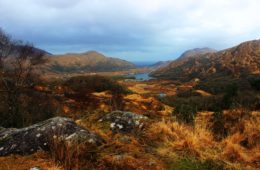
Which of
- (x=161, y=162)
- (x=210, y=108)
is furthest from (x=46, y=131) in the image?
(x=210, y=108)

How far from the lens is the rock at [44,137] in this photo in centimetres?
426

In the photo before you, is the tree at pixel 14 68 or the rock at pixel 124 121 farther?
the tree at pixel 14 68

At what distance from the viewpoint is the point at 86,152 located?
13.3 ft

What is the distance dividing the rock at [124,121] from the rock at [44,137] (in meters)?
1.17

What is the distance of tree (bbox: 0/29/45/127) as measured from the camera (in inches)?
861

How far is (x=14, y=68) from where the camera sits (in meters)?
22.7

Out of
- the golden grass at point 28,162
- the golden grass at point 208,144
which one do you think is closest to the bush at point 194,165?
the golden grass at point 208,144

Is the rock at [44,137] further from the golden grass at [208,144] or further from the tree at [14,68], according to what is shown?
the tree at [14,68]

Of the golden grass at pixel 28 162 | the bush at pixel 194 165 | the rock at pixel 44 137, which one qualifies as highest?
the rock at pixel 44 137

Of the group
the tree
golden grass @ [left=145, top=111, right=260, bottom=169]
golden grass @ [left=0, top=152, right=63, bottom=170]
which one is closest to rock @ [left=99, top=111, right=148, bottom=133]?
golden grass @ [left=145, top=111, right=260, bottom=169]

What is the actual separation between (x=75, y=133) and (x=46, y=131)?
0.48 metres

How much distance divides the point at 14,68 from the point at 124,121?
19348 mm

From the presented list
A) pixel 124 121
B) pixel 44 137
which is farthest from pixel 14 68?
pixel 44 137

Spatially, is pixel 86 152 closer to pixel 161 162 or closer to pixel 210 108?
pixel 161 162
